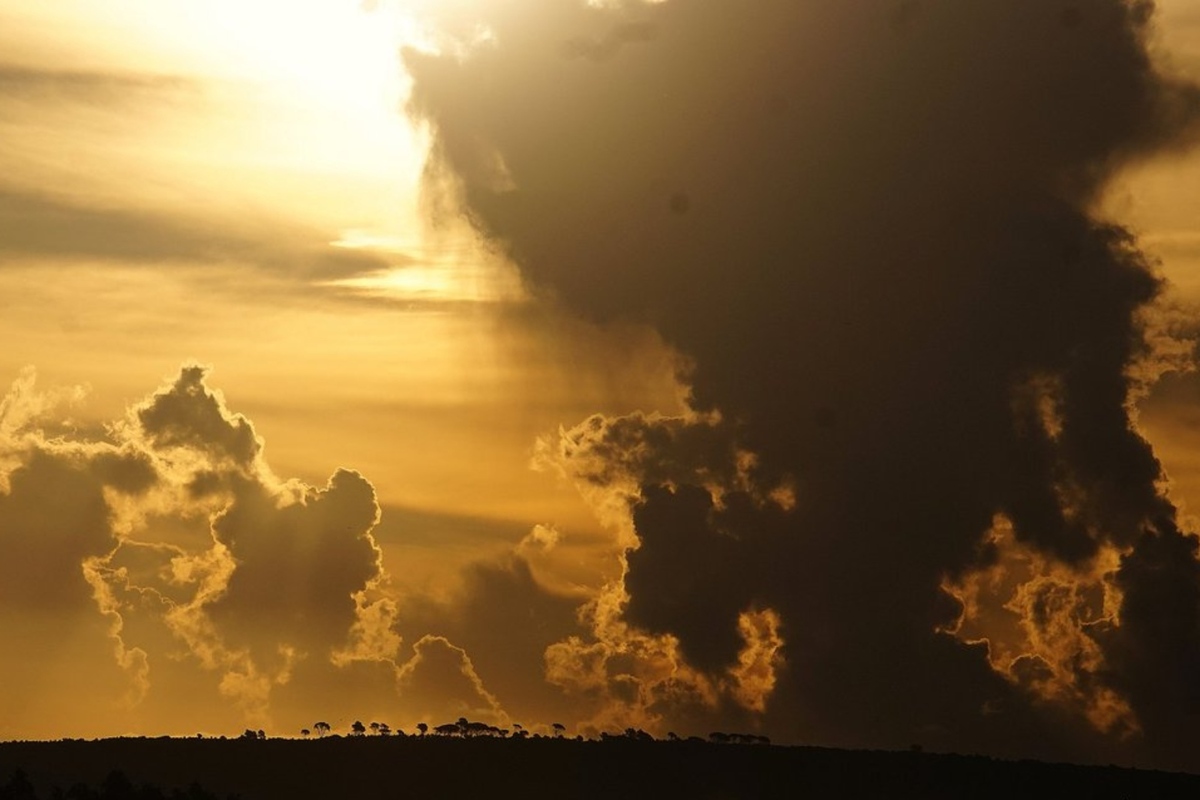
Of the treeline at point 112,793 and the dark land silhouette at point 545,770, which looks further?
the dark land silhouette at point 545,770

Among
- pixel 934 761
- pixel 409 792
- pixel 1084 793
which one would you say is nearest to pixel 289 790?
pixel 409 792

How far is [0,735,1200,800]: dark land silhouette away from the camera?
545 ft

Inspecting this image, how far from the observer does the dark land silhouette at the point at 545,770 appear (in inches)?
6540

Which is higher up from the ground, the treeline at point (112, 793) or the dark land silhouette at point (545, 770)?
the dark land silhouette at point (545, 770)

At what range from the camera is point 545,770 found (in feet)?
584

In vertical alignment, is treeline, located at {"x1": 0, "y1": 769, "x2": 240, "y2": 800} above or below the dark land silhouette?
below

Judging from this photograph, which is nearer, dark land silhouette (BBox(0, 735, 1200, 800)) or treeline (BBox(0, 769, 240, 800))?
treeline (BBox(0, 769, 240, 800))

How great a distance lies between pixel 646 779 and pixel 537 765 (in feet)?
35.9

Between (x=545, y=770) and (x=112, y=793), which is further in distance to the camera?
(x=545, y=770)

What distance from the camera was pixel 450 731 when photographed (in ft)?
624

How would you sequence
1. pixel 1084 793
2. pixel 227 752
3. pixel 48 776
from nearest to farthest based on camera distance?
1. pixel 48 776
2. pixel 227 752
3. pixel 1084 793

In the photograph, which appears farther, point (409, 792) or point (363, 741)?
point (363, 741)

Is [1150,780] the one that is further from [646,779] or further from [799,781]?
[646,779]

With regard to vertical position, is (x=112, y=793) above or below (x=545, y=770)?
below
